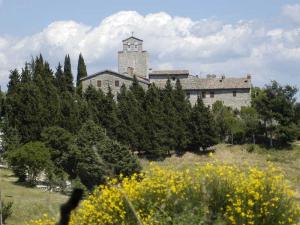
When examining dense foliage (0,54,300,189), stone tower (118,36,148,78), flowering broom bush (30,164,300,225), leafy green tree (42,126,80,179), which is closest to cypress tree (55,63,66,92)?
dense foliage (0,54,300,189)

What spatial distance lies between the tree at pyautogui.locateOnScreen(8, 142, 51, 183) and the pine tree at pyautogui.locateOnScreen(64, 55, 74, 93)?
29605 mm

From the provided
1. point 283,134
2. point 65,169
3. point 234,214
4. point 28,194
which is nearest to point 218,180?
point 234,214

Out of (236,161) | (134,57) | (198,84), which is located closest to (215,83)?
(198,84)

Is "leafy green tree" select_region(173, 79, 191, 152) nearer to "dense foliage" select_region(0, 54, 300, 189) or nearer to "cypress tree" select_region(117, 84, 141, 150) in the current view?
"dense foliage" select_region(0, 54, 300, 189)

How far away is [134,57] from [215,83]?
50.2 ft

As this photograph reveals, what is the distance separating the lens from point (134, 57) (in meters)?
91.6

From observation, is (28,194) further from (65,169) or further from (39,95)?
(39,95)

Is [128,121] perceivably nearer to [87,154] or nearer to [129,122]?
[129,122]

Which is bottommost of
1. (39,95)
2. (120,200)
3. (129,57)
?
(120,200)

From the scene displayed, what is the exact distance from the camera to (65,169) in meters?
43.7

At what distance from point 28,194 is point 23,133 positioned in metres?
18.4

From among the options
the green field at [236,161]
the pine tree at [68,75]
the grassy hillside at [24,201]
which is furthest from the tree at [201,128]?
the grassy hillside at [24,201]

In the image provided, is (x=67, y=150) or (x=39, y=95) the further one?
(x=39, y=95)

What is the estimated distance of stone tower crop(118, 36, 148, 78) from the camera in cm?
9100
